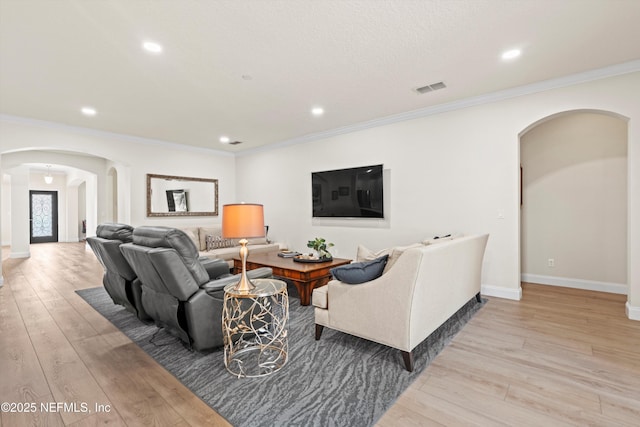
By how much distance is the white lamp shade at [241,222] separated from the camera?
2369mm

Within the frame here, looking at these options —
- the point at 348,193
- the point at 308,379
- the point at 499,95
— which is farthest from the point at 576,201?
the point at 308,379

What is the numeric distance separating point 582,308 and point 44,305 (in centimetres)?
648

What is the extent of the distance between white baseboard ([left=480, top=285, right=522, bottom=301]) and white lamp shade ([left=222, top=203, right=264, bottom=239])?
323 cm

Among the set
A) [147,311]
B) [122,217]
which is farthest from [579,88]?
[122,217]

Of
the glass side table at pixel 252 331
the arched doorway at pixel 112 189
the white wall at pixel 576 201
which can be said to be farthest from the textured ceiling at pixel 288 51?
the arched doorway at pixel 112 189

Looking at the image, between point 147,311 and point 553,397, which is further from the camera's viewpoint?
point 147,311

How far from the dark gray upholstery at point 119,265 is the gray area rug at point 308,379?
1.05ft

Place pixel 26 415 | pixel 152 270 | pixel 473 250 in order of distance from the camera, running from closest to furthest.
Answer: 1. pixel 26 415
2. pixel 152 270
3. pixel 473 250

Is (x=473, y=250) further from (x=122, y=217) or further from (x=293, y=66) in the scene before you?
(x=122, y=217)

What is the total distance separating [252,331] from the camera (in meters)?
2.54

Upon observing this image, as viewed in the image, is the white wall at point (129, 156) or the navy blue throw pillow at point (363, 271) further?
the white wall at point (129, 156)

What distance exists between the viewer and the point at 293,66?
3.08 meters

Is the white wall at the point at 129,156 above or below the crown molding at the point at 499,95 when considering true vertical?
below

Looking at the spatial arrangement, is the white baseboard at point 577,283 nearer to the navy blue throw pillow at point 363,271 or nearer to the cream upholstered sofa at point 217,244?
the navy blue throw pillow at point 363,271
